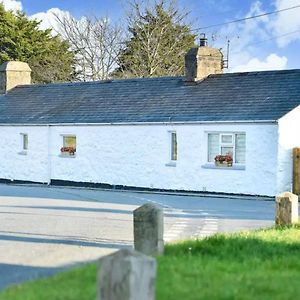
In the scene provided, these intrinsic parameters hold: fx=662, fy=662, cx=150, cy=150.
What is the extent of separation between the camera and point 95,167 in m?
30.6

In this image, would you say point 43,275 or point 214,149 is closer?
point 43,275

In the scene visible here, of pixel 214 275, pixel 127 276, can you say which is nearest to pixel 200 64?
pixel 214 275

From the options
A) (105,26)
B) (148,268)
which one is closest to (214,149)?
(148,268)

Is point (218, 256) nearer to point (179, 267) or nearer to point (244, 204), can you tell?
point (179, 267)

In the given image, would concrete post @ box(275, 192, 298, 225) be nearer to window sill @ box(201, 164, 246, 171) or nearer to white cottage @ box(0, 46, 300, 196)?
white cottage @ box(0, 46, 300, 196)

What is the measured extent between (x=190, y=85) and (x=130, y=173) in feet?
16.5

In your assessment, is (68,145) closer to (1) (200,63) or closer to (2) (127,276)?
(1) (200,63)

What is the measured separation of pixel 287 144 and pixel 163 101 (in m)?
6.85

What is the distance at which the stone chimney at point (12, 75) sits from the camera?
39.6m

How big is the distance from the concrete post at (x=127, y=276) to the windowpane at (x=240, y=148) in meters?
20.5

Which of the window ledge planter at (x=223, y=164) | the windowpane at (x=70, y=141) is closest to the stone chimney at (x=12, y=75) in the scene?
the windowpane at (x=70, y=141)

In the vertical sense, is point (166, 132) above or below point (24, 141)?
above

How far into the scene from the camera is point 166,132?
28078 millimetres

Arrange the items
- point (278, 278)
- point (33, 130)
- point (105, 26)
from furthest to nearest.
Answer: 1. point (105, 26)
2. point (33, 130)
3. point (278, 278)
